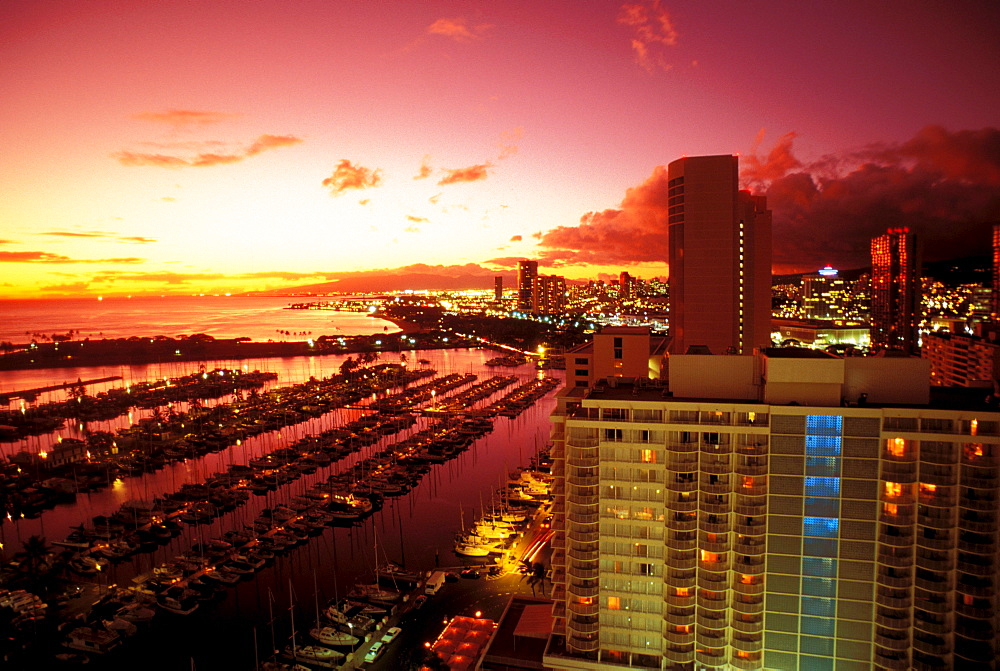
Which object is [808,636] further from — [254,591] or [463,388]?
[463,388]

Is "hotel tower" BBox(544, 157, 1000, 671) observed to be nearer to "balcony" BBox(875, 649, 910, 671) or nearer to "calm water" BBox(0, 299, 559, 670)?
"balcony" BBox(875, 649, 910, 671)

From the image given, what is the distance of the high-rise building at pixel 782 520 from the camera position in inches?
290

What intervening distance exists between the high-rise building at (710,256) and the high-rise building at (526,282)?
91.6 meters

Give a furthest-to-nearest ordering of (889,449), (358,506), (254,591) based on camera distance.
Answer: (358,506)
(254,591)
(889,449)

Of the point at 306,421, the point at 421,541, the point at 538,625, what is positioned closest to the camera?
the point at 538,625

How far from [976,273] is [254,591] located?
205 feet

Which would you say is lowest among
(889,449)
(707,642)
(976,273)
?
(707,642)

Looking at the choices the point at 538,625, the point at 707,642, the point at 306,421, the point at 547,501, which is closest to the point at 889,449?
the point at 707,642

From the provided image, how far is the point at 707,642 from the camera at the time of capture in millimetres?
8055

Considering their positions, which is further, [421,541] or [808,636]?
[421,541]

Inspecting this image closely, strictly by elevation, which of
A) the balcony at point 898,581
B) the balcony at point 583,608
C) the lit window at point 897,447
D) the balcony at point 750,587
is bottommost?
the balcony at point 583,608

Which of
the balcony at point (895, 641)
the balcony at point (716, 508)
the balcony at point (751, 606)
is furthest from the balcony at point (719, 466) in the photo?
the balcony at point (895, 641)

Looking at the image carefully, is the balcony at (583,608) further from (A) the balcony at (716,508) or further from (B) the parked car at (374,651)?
(B) the parked car at (374,651)

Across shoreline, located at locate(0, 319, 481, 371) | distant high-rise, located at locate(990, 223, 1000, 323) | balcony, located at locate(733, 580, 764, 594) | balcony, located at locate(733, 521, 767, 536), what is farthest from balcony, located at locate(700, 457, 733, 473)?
shoreline, located at locate(0, 319, 481, 371)
